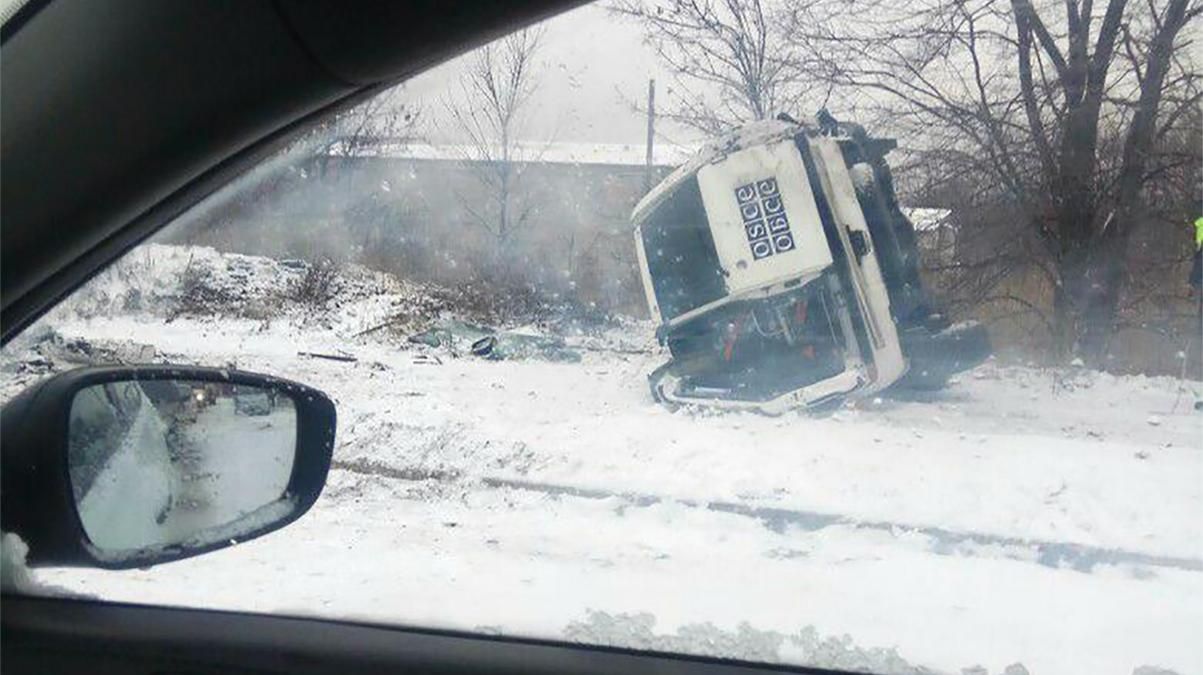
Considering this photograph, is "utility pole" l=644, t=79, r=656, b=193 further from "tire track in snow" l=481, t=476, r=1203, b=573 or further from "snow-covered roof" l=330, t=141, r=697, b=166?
"tire track in snow" l=481, t=476, r=1203, b=573

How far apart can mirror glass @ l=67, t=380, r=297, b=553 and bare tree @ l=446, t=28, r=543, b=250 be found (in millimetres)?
669

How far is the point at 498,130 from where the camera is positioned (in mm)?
2693

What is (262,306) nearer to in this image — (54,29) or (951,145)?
(54,29)

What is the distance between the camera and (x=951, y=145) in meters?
2.52

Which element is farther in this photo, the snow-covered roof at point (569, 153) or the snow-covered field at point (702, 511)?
the snow-covered roof at point (569, 153)

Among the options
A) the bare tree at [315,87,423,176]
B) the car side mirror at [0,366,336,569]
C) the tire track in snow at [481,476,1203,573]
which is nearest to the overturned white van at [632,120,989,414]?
the tire track in snow at [481,476,1203,573]

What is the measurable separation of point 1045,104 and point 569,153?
1061 millimetres

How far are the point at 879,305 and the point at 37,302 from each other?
1.84m

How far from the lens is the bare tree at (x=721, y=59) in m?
2.50

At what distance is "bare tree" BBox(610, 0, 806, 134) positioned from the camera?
250 cm

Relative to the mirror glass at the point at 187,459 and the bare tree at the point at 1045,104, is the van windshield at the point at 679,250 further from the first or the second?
the mirror glass at the point at 187,459

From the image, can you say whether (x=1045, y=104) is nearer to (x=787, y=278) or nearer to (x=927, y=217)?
(x=927, y=217)

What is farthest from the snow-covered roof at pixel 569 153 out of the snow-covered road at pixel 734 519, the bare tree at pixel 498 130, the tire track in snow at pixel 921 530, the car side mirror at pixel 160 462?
the tire track in snow at pixel 921 530

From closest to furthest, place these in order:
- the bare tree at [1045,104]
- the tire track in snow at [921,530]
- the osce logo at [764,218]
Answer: the bare tree at [1045,104], the tire track in snow at [921,530], the osce logo at [764,218]
